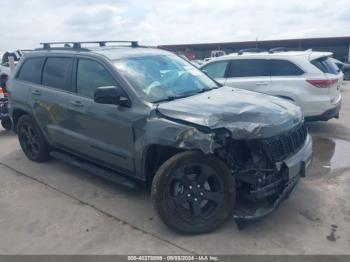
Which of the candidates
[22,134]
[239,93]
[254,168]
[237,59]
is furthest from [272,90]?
[22,134]

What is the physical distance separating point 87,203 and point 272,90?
4.71m

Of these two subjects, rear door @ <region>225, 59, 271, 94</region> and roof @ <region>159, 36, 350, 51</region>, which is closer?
rear door @ <region>225, 59, 271, 94</region>

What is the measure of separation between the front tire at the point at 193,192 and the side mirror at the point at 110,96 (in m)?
0.94

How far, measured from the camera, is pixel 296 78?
7398 millimetres

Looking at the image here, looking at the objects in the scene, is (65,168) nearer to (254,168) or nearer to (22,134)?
(22,134)

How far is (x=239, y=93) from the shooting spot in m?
4.73

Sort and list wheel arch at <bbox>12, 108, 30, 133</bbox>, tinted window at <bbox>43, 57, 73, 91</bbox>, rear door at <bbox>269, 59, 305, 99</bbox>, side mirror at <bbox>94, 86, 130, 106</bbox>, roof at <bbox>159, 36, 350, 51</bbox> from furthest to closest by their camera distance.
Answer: roof at <bbox>159, 36, 350, 51</bbox> → rear door at <bbox>269, 59, 305, 99</bbox> → wheel arch at <bbox>12, 108, 30, 133</bbox> → tinted window at <bbox>43, 57, 73, 91</bbox> → side mirror at <bbox>94, 86, 130, 106</bbox>

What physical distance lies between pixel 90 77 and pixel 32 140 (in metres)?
2.00

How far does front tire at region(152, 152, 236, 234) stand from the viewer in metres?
3.67

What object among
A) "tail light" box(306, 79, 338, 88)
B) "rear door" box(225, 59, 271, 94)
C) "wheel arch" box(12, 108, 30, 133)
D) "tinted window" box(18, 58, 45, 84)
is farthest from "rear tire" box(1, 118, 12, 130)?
"tail light" box(306, 79, 338, 88)

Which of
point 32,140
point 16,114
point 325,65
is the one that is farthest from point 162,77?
point 325,65

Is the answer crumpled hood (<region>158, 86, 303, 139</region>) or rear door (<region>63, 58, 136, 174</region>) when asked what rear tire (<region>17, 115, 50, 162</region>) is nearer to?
rear door (<region>63, 58, 136, 174</region>)

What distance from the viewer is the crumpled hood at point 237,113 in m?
3.60

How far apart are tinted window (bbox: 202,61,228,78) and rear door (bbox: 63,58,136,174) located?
4.26 metres
